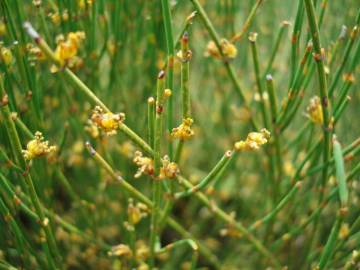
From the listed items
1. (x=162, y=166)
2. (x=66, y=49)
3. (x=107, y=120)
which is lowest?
(x=162, y=166)

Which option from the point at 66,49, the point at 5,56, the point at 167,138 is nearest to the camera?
the point at 66,49

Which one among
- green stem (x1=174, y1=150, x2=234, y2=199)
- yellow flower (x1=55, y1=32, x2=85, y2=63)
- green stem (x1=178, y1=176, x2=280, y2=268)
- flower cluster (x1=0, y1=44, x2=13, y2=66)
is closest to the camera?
yellow flower (x1=55, y1=32, x2=85, y2=63)

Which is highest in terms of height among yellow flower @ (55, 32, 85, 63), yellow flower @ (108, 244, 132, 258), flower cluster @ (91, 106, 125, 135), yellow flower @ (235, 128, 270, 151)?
yellow flower @ (55, 32, 85, 63)

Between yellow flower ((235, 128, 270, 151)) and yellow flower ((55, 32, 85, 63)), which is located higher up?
yellow flower ((55, 32, 85, 63))

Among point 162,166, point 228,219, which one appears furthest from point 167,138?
point 162,166

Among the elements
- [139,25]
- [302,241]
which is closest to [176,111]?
[139,25]

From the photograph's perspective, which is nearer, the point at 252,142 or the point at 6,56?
the point at 252,142

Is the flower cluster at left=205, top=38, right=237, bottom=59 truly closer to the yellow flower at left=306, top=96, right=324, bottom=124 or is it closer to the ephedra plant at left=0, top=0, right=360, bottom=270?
the ephedra plant at left=0, top=0, right=360, bottom=270

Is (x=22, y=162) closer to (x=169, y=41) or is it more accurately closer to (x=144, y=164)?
(x=144, y=164)

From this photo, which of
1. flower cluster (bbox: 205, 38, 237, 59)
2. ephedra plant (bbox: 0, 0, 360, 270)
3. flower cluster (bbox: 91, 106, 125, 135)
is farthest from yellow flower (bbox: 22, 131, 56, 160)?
flower cluster (bbox: 205, 38, 237, 59)
